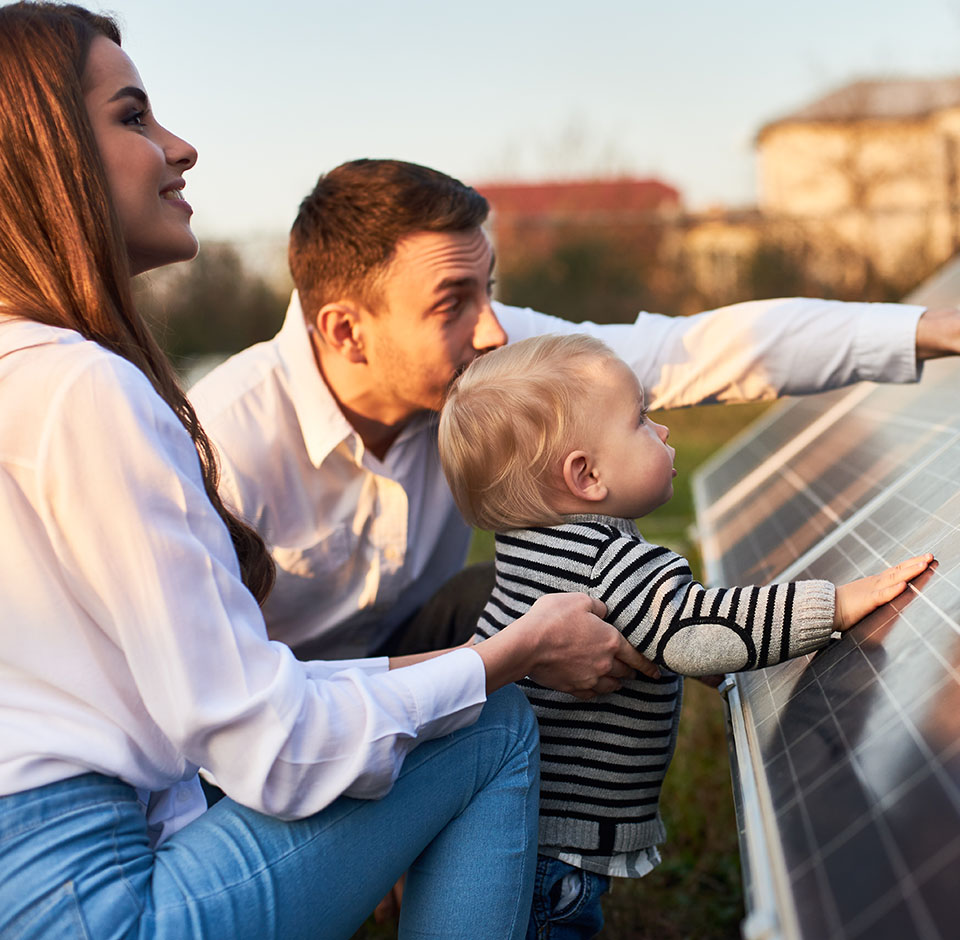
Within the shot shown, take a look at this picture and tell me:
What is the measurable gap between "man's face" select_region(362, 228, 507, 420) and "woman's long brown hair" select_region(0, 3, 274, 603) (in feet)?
4.19

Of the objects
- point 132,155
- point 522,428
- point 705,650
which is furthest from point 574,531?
point 132,155

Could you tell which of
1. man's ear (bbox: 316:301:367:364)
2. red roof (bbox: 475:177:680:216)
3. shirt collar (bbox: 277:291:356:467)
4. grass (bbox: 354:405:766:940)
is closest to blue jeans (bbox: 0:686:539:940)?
grass (bbox: 354:405:766:940)

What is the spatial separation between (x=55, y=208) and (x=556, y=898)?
1.55 m

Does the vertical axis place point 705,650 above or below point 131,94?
below

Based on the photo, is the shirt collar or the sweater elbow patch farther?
the shirt collar

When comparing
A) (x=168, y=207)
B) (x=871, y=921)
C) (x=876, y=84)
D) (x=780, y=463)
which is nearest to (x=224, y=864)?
(x=871, y=921)

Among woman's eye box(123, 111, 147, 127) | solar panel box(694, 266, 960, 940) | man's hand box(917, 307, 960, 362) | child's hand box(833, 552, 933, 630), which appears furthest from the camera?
man's hand box(917, 307, 960, 362)

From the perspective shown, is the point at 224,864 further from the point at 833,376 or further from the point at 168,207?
the point at 833,376

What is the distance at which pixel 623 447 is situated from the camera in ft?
7.18

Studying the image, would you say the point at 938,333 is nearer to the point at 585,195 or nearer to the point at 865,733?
the point at 865,733

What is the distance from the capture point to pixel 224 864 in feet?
5.54

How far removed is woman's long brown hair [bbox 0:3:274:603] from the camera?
1805 mm

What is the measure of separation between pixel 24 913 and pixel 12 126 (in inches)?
46.4

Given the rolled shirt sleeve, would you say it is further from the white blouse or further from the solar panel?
the white blouse
